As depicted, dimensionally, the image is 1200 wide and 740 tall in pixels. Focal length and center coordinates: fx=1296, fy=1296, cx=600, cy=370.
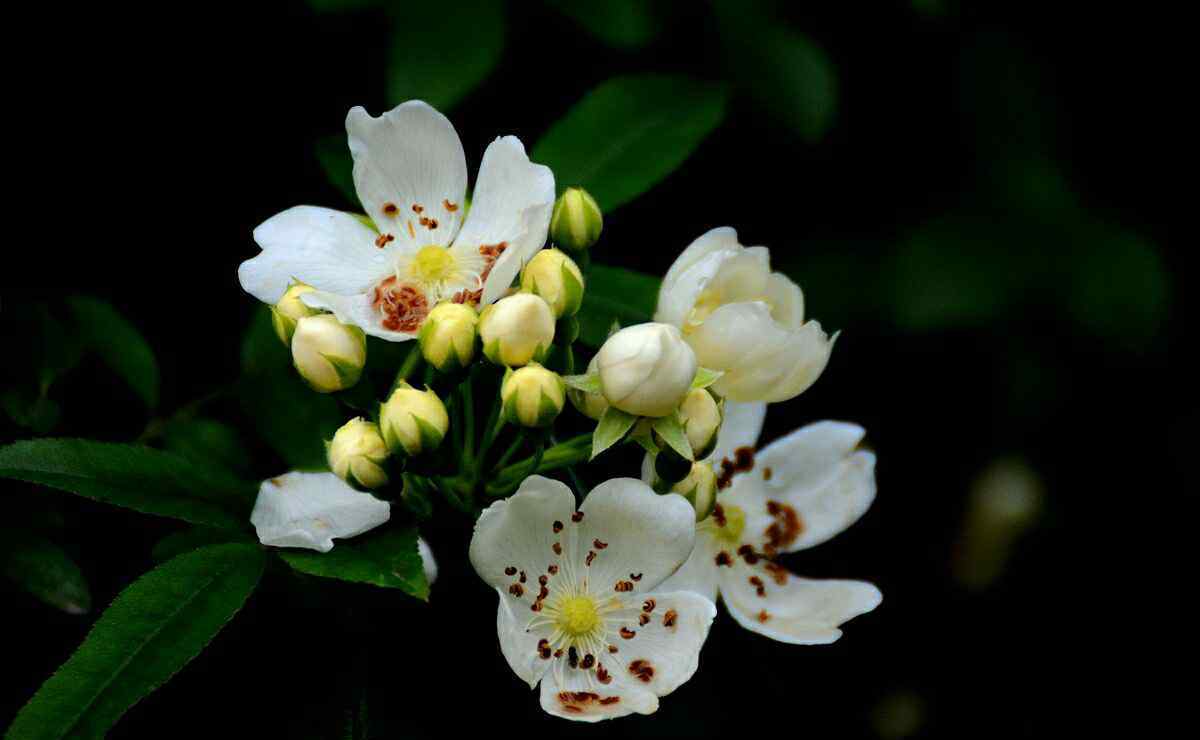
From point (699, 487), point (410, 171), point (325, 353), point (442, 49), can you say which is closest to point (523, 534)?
point (699, 487)

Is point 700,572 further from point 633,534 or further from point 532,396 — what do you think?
point 532,396

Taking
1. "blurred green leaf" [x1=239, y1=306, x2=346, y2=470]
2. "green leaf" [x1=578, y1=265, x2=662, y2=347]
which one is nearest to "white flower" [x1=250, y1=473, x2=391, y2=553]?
"blurred green leaf" [x1=239, y1=306, x2=346, y2=470]

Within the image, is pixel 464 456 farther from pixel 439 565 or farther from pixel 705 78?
pixel 705 78

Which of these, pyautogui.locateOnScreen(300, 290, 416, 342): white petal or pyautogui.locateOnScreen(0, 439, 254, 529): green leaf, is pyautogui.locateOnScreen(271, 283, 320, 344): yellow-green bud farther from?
pyautogui.locateOnScreen(0, 439, 254, 529): green leaf

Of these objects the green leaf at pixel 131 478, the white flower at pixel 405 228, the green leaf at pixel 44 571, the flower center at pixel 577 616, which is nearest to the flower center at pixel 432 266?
the white flower at pixel 405 228

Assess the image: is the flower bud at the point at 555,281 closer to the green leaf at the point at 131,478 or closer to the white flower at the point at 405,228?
the white flower at the point at 405,228

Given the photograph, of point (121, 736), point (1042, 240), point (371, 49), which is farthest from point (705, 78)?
point (121, 736)
